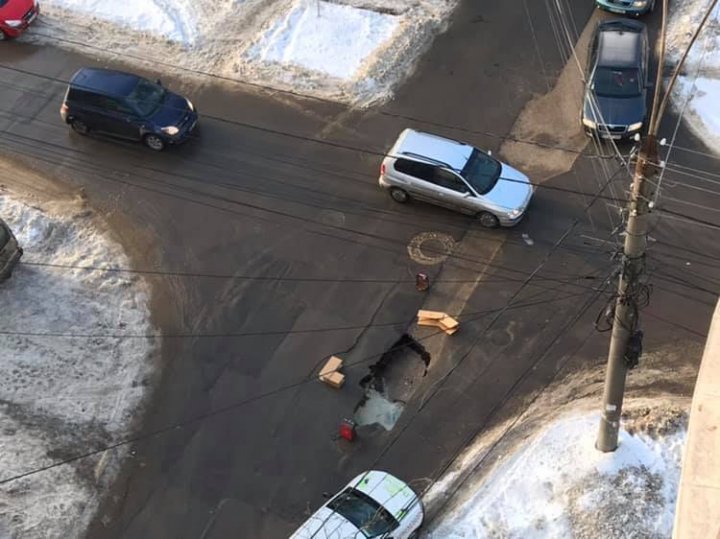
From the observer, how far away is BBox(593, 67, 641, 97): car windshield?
22219 mm

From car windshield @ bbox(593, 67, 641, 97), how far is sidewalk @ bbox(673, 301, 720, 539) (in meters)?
9.40

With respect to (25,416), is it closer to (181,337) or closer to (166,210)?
(181,337)

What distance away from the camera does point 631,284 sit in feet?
42.4

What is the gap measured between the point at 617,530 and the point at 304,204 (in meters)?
10.8

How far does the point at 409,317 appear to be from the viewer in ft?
61.4

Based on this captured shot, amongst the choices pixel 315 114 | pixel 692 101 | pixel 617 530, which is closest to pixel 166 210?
pixel 315 114

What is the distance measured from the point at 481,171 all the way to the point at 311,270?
4753 mm

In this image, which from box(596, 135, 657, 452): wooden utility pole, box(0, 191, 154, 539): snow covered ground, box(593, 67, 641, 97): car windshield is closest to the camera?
box(596, 135, 657, 452): wooden utility pole

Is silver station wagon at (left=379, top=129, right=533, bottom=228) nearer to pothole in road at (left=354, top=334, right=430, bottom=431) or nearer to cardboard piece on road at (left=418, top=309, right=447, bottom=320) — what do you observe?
cardboard piece on road at (left=418, top=309, right=447, bottom=320)

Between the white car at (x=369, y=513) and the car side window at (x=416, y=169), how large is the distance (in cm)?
779

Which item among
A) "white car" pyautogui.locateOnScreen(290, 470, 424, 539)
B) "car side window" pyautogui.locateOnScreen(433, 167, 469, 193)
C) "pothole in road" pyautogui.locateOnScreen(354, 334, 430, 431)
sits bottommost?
"pothole in road" pyautogui.locateOnScreen(354, 334, 430, 431)

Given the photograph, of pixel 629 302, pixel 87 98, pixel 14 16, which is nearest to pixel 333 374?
pixel 629 302

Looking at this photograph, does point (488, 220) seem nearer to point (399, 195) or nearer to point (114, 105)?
point (399, 195)

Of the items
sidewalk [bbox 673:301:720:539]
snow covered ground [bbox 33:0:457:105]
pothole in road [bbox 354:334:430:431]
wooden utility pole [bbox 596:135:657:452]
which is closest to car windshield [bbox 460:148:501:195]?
pothole in road [bbox 354:334:430:431]
